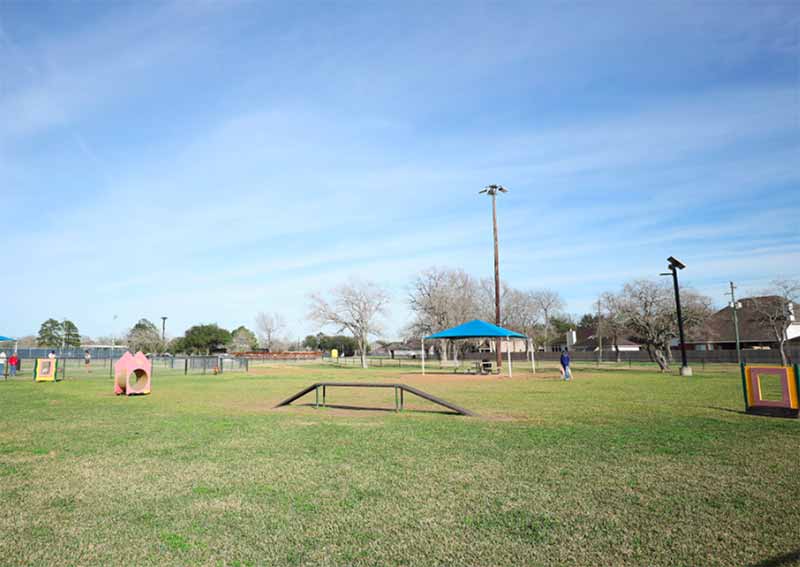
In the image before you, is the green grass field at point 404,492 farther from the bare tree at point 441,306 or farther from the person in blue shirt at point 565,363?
the bare tree at point 441,306

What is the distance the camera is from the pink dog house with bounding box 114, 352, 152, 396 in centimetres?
1855

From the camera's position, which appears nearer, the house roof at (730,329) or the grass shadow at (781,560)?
the grass shadow at (781,560)

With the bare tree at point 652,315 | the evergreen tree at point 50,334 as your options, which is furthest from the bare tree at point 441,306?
the evergreen tree at point 50,334

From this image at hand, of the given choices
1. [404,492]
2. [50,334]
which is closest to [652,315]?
[404,492]

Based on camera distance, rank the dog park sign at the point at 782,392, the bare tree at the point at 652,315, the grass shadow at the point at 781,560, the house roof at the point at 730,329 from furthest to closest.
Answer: the house roof at the point at 730,329 < the bare tree at the point at 652,315 < the dog park sign at the point at 782,392 < the grass shadow at the point at 781,560

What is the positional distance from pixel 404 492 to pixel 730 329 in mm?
66584

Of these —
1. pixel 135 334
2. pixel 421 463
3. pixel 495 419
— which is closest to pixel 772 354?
pixel 495 419

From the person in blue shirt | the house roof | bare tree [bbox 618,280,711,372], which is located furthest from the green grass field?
the house roof

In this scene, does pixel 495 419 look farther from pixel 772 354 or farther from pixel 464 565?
pixel 772 354

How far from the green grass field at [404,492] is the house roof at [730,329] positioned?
50.9 meters

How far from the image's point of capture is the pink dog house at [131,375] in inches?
730

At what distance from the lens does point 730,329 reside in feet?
197

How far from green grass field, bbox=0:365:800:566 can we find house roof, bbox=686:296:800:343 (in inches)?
2004

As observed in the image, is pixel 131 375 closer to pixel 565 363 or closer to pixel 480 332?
pixel 480 332
